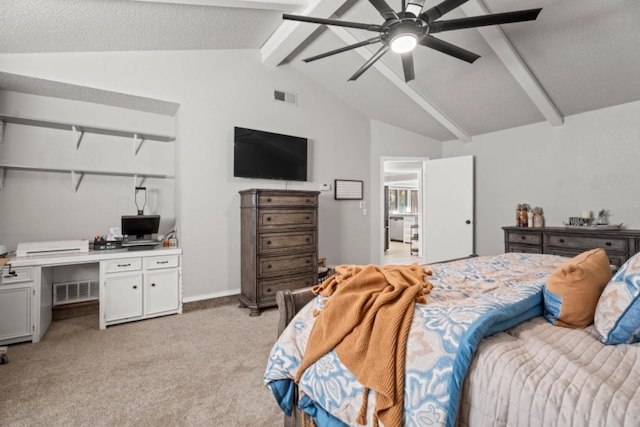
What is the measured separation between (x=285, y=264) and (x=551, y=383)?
2.83m

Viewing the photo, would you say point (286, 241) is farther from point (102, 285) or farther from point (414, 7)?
point (414, 7)

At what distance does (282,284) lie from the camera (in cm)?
346

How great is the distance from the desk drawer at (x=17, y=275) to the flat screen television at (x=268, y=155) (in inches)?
78.5

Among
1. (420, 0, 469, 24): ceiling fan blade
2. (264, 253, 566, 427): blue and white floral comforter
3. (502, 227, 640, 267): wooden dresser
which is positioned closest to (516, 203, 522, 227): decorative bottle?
(502, 227, 640, 267): wooden dresser

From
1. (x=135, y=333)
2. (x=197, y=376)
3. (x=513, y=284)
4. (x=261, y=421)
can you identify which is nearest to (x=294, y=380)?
(x=261, y=421)

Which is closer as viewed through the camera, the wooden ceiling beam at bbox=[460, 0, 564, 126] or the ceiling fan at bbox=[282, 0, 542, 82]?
the ceiling fan at bbox=[282, 0, 542, 82]

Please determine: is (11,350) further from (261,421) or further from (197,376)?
(261,421)

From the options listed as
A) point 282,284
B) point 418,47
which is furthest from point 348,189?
point 418,47

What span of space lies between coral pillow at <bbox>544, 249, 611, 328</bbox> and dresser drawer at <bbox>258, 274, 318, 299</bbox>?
2.59m

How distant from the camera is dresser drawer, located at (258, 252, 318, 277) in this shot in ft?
11.0

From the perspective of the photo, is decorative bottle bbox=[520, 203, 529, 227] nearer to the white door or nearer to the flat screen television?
the white door

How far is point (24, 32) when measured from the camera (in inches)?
94.6

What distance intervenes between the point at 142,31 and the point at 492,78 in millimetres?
3651

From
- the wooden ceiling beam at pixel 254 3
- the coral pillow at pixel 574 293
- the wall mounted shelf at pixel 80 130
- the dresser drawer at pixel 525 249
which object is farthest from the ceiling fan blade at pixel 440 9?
the dresser drawer at pixel 525 249
